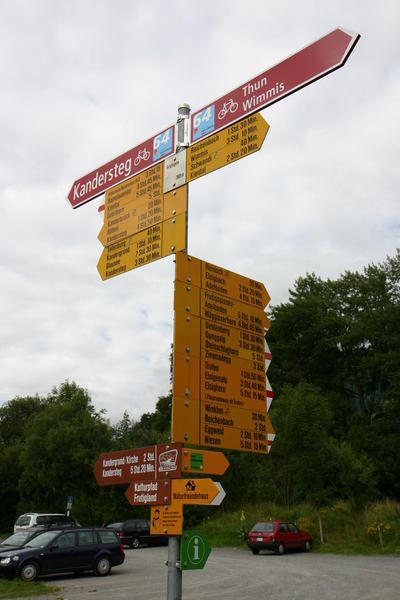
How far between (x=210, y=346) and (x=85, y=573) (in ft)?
54.5

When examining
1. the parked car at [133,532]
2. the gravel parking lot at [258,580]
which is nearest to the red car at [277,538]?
the gravel parking lot at [258,580]

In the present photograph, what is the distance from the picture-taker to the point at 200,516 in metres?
35.9

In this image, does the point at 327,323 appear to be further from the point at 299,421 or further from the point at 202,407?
the point at 202,407

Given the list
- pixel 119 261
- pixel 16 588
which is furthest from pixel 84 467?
pixel 119 261

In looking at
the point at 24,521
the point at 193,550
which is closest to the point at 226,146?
the point at 193,550

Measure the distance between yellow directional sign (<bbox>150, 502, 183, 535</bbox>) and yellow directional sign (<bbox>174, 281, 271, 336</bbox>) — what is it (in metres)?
1.92

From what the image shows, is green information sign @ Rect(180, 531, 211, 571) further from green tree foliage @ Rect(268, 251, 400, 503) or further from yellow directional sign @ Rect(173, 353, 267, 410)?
green tree foliage @ Rect(268, 251, 400, 503)

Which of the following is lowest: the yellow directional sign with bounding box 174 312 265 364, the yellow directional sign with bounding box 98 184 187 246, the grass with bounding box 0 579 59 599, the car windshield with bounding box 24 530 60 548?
the grass with bounding box 0 579 59 599

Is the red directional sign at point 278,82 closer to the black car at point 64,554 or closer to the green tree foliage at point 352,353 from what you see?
the black car at point 64,554

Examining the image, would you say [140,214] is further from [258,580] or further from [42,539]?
[42,539]

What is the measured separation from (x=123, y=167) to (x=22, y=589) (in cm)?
1231

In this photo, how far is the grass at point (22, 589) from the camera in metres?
14.3

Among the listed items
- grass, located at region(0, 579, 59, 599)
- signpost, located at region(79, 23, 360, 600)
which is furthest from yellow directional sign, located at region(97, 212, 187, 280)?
grass, located at region(0, 579, 59, 599)

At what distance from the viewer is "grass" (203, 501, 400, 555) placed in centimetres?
2472
